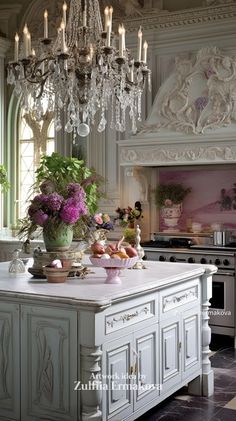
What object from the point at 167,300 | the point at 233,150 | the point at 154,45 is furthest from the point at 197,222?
the point at 167,300

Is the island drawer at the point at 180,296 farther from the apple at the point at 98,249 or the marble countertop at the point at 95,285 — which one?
the apple at the point at 98,249

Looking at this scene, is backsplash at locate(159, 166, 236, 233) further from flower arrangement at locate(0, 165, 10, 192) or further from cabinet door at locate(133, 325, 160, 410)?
cabinet door at locate(133, 325, 160, 410)

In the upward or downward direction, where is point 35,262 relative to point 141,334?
upward

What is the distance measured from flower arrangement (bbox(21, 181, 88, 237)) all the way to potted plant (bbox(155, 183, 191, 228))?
3080 mm

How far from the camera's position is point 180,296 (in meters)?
3.94

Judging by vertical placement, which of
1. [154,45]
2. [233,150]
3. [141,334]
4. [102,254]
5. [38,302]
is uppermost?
[154,45]

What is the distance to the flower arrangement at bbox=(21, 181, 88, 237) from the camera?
11.7 ft

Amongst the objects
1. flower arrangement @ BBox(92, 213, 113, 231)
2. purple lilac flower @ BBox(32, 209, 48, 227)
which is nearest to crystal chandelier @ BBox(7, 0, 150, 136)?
flower arrangement @ BBox(92, 213, 113, 231)

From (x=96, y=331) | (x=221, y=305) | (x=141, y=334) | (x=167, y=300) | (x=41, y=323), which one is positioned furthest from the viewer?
(x=221, y=305)

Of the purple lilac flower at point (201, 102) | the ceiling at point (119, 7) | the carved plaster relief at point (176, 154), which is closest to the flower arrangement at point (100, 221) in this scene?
the carved plaster relief at point (176, 154)

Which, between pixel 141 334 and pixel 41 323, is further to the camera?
pixel 141 334

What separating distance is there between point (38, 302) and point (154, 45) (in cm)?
434

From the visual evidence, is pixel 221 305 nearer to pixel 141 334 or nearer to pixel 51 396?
pixel 141 334

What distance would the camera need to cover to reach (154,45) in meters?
6.65
